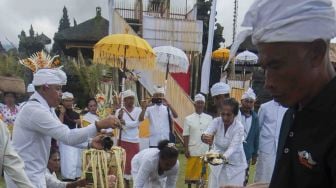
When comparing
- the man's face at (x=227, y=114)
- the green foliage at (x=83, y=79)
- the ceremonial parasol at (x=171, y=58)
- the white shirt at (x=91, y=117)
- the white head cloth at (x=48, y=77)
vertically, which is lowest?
the green foliage at (x=83, y=79)

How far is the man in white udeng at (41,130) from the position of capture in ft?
13.8

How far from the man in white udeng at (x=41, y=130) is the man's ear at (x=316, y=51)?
9.05ft

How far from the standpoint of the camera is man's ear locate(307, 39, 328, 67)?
4.77 feet

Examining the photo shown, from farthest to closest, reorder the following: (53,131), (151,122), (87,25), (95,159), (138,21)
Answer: (87,25) → (138,21) → (151,122) → (95,159) → (53,131)

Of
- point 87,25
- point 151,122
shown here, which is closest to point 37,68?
point 151,122

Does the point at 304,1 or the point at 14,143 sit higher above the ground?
the point at 304,1

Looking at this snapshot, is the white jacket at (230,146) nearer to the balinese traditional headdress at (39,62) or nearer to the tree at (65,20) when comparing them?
the balinese traditional headdress at (39,62)

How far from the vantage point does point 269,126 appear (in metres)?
7.68

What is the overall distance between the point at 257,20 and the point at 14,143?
3316 millimetres

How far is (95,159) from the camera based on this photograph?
532 cm

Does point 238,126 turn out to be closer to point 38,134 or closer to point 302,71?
point 38,134

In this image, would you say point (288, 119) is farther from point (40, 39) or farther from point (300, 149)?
point (40, 39)

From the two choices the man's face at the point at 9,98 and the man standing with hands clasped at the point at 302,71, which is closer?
the man standing with hands clasped at the point at 302,71

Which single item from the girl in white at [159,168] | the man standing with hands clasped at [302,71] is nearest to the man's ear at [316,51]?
the man standing with hands clasped at [302,71]
